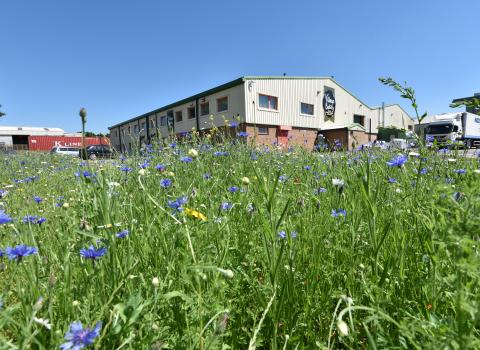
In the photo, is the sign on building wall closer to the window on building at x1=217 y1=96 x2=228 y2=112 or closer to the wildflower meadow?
the window on building at x1=217 y1=96 x2=228 y2=112

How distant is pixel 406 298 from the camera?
3.58ft

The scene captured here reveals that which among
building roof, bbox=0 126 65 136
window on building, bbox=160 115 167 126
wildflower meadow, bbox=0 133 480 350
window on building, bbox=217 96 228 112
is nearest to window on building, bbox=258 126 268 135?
window on building, bbox=217 96 228 112

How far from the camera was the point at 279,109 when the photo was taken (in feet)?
73.9

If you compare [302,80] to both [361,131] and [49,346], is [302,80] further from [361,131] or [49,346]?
[49,346]

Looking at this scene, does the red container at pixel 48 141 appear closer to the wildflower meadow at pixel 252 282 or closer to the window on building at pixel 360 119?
the window on building at pixel 360 119

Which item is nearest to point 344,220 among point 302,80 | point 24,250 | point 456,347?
point 456,347

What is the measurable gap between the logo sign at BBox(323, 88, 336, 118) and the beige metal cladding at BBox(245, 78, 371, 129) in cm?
37

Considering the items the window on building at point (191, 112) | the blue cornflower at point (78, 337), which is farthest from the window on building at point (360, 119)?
the blue cornflower at point (78, 337)

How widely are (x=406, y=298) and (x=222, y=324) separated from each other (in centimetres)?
79

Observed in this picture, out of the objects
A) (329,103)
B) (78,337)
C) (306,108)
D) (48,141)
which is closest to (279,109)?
(306,108)

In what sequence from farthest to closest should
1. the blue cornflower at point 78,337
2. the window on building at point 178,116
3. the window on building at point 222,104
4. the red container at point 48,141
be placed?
the red container at point 48,141
the window on building at point 178,116
the window on building at point 222,104
the blue cornflower at point 78,337

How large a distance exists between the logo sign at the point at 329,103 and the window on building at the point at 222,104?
9.61m

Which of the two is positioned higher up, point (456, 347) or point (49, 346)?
point (456, 347)

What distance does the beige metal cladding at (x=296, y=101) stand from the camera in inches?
812
